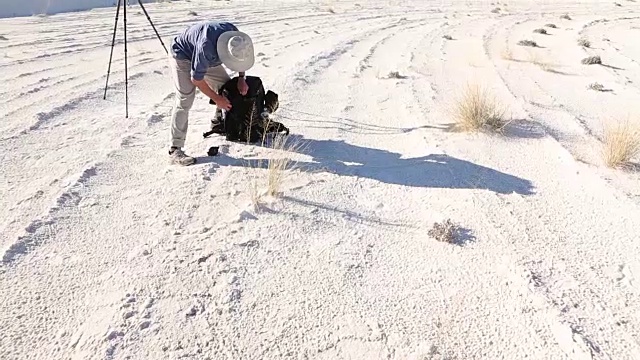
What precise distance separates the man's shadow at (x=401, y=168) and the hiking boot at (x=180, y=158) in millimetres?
146

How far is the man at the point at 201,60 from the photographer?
359 centimetres

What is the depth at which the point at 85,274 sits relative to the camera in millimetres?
2738

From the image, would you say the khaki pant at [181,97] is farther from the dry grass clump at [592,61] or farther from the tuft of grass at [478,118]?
the dry grass clump at [592,61]

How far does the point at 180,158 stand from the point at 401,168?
1.87 meters

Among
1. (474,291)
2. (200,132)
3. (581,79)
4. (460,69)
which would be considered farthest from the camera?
(460,69)

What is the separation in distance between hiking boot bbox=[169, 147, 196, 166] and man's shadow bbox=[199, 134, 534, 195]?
146mm

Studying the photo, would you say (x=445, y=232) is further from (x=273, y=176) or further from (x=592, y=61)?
(x=592, y=61)

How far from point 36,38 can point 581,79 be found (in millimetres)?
10655

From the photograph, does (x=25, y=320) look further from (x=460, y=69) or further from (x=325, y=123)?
A: (x=460, y=69)

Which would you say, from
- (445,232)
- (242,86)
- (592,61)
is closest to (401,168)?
(445,232)

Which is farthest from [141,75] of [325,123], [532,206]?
[532,206]

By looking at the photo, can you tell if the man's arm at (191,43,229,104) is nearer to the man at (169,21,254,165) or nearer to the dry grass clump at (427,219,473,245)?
the man at (169,21,254,165)

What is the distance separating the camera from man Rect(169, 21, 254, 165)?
11.8 feet

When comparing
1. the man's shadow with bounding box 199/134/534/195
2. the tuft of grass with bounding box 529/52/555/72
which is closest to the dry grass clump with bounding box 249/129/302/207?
the man's shadow with bounding box 199/134/534/195
